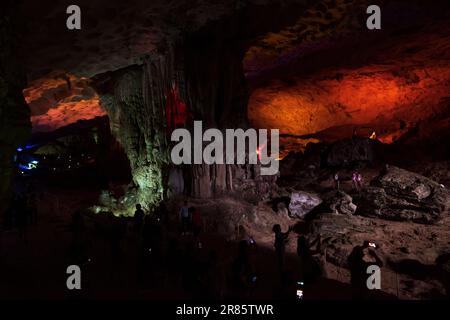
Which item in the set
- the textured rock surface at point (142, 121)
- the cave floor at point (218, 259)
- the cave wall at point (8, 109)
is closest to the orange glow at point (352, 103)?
the textured rock surface at point (142, 121)

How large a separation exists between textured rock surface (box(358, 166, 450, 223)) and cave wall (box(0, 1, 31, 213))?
12608mm

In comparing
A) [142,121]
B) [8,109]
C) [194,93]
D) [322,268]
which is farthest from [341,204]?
[8,109]

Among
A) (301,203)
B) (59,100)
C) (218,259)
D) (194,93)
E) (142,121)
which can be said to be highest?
(59,100)

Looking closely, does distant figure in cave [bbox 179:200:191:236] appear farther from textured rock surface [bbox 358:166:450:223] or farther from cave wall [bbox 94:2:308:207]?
textured rock surface [bbox 358:166:450:223]

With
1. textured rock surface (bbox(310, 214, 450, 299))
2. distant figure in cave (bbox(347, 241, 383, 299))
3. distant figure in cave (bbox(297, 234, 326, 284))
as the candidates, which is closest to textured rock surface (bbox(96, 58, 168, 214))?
textured rock surface (bbox(310, 214, 450, 299))

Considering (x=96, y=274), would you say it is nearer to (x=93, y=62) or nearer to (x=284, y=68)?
(x=93, y=62)

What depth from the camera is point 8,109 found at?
23.4 feet

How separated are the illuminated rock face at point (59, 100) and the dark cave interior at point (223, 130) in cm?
11

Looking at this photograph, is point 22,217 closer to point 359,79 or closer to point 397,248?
point 397,248

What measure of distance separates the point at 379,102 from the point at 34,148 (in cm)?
2686

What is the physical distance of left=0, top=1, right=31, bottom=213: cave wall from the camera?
699 cm

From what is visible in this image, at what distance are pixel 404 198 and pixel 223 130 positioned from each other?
7.54 metres

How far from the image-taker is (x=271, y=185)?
16.1 metres

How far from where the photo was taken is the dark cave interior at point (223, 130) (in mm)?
7418
